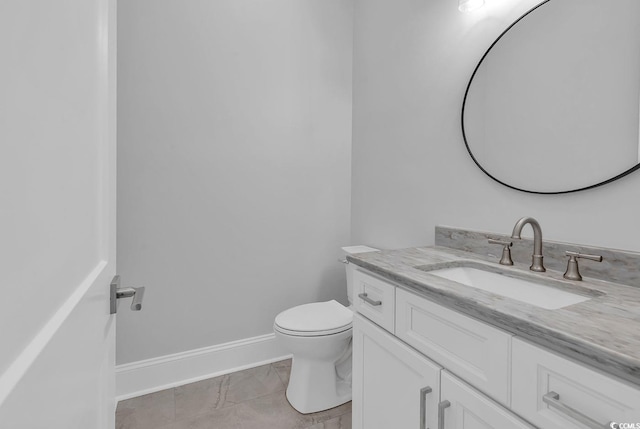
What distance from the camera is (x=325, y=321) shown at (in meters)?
1.69

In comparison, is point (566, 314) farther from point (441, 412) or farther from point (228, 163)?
point (228, 163)

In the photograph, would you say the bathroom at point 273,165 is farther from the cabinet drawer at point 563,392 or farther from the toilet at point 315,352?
the cabinet drawer at point 563,392

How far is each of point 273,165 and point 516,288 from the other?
1526mm

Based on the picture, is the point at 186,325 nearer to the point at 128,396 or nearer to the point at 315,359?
the point at 128,396

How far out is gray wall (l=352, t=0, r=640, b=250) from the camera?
45.6 inches

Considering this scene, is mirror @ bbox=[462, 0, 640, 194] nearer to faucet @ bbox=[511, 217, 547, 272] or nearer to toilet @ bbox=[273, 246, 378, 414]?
faucet @ bbox=[511, 217, 547, 272]

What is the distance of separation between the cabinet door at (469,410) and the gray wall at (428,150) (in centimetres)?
73

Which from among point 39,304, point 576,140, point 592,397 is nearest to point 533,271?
point 576,140

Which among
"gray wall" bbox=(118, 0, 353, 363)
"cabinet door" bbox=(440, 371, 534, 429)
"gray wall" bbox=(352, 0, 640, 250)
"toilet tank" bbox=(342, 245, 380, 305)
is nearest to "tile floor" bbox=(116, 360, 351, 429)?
"gray wall" bbox=(118, 0, 353, 363)

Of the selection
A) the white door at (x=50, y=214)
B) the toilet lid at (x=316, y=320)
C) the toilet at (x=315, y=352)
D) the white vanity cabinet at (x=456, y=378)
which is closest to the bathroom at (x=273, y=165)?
the toilet at (x=315, y=352)

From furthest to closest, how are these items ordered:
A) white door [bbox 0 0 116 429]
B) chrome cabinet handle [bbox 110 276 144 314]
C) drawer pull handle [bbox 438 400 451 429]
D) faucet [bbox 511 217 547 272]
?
faucet [bbox 511 217 547 272]
drawer pull handle [bbox 438 400 451 429]
chrome cabinet handle [bbox 110 276 144 314]
white door [bbox 0 0 116 429]

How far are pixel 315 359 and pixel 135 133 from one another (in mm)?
1536

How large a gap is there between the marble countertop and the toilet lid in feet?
1.91

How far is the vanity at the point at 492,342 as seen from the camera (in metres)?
0.60
